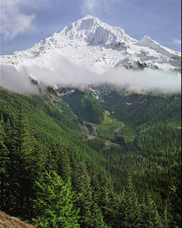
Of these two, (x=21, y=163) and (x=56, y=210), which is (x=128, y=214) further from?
(x=56, y=210)

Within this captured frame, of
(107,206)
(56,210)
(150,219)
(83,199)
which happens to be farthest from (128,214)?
(56,210)

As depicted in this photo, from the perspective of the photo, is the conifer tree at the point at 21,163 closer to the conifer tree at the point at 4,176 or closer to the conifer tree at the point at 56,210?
the conifer tree at the point at 4,176

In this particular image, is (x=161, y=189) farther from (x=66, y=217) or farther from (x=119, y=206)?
(x=66, y=217)

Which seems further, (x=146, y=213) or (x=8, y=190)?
(x=146, y=213)

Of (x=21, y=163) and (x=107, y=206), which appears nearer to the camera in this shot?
(x=21, y=163)

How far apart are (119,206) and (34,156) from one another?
3130 cm

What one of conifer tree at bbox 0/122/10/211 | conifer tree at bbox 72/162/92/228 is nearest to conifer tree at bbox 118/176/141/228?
conifer tree at bbox 72/162/92/228

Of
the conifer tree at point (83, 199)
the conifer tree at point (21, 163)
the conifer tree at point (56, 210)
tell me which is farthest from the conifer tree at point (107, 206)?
the conifer tree at point (56, 210)

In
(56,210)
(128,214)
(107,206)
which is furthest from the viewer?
(107,206)

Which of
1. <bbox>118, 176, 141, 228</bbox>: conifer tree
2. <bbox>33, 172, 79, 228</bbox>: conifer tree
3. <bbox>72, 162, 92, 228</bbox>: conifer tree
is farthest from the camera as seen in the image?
<bbox>118, 176, 141, 228</bbox>: conifer tree

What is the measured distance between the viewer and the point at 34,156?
46281 mm

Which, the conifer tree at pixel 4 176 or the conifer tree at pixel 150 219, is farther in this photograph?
the conifer tree at pixel 150 219

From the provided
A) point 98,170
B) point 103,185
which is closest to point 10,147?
point 103,185

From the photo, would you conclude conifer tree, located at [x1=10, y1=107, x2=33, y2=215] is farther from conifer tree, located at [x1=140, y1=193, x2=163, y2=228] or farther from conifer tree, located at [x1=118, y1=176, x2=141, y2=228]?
conifer tree, located at [x1=140, y1=193, x2=163, y2=228]
